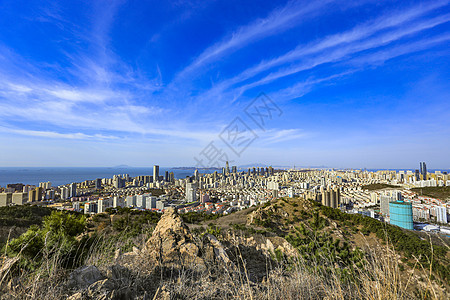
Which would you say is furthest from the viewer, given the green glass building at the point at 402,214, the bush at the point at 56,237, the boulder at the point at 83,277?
the green glass building at the point at 402,214

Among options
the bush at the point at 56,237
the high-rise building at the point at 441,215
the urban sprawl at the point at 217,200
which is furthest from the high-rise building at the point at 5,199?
the high-rise building at the point at 441,215

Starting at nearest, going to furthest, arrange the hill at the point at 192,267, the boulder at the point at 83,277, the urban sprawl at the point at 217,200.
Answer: the hill at the point at 192,267 → the boulder at the point at 83,277 → the urban sprawl at the point at 217,200

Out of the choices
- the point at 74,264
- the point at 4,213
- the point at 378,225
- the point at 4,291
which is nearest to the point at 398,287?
the point at 4,291

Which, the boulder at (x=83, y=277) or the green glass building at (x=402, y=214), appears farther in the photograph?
the green glass building at (x=402, y=214)

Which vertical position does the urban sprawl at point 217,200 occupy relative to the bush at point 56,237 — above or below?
below

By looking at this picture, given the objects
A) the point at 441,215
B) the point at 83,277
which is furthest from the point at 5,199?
the point at 441,215

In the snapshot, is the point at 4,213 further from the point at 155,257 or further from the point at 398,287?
the point at 398,287

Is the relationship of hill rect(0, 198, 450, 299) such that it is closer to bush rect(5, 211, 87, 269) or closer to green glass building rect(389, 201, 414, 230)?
bush rect(5, 211, 87, 269)

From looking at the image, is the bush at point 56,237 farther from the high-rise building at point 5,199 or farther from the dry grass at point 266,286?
the high-rise building at point 5,199
